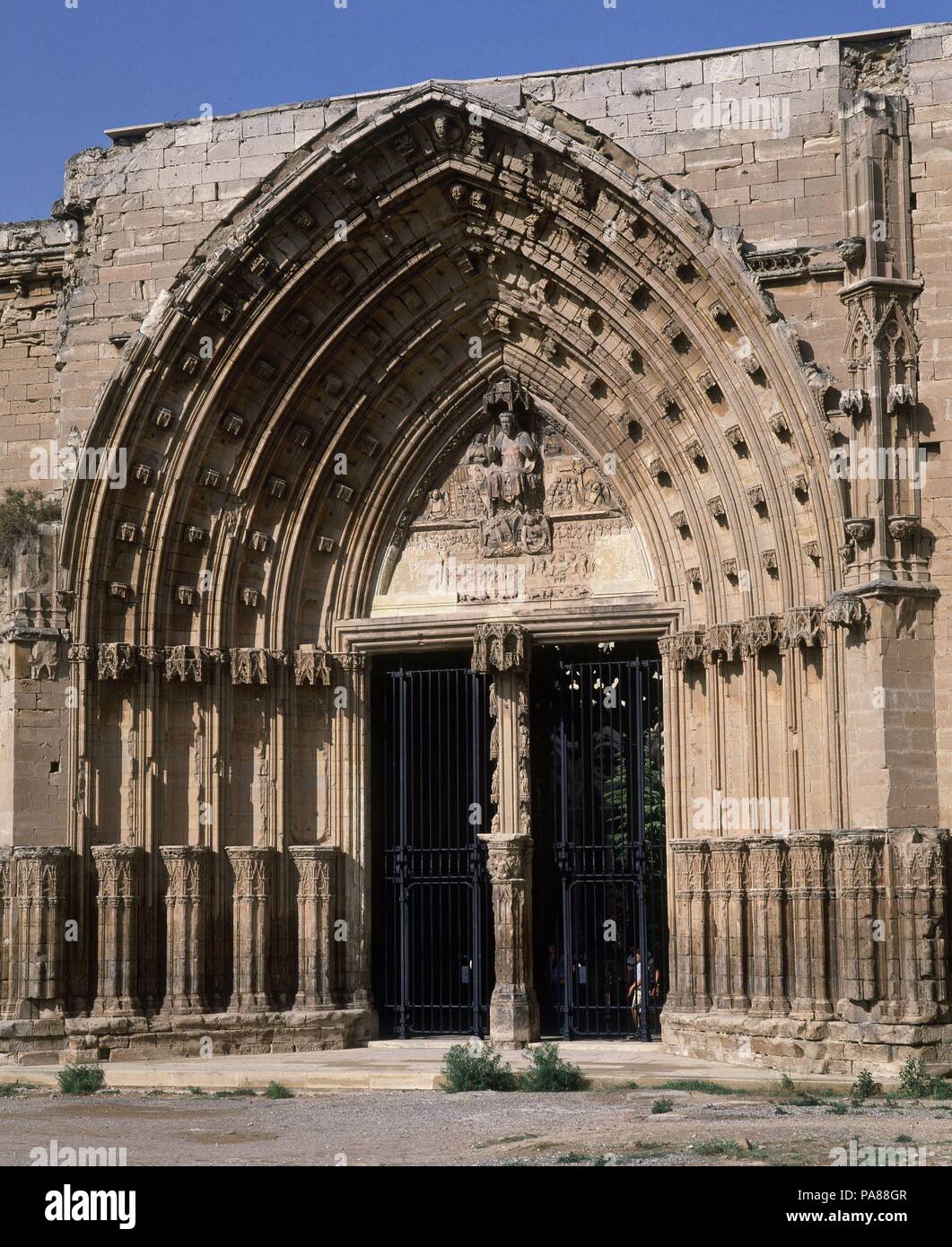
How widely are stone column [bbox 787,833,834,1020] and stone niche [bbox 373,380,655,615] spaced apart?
3321 millimetres

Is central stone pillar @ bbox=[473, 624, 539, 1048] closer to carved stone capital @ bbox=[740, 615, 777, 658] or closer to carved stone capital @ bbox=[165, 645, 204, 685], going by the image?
carved stone capital @ bbox=[740, 615, 777, 658]

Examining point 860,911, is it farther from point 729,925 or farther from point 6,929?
point 6,929

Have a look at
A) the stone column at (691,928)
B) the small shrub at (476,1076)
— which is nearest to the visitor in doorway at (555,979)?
the stone column at (691,928)

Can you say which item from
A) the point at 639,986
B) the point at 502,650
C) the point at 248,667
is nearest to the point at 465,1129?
the point at 639,986

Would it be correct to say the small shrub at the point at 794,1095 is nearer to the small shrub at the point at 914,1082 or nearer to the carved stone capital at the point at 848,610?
the small shrub at the point at 914,1082

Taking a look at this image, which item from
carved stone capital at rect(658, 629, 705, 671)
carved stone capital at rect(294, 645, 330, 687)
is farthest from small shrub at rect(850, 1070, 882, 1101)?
carved stone capital at rect(294, 645, 330, 687)

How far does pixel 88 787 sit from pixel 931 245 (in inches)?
348

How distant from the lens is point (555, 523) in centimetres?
1838

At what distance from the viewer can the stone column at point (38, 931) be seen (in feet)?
56.1

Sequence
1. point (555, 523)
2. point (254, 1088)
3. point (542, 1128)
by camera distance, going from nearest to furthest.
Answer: point (542, 1128), point (254, 1088), point (555, 523)

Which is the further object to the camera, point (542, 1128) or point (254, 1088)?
point (254, 1088)

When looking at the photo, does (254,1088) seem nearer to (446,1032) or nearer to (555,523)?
(446,1032)

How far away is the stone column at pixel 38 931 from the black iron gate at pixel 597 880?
4594 mm
